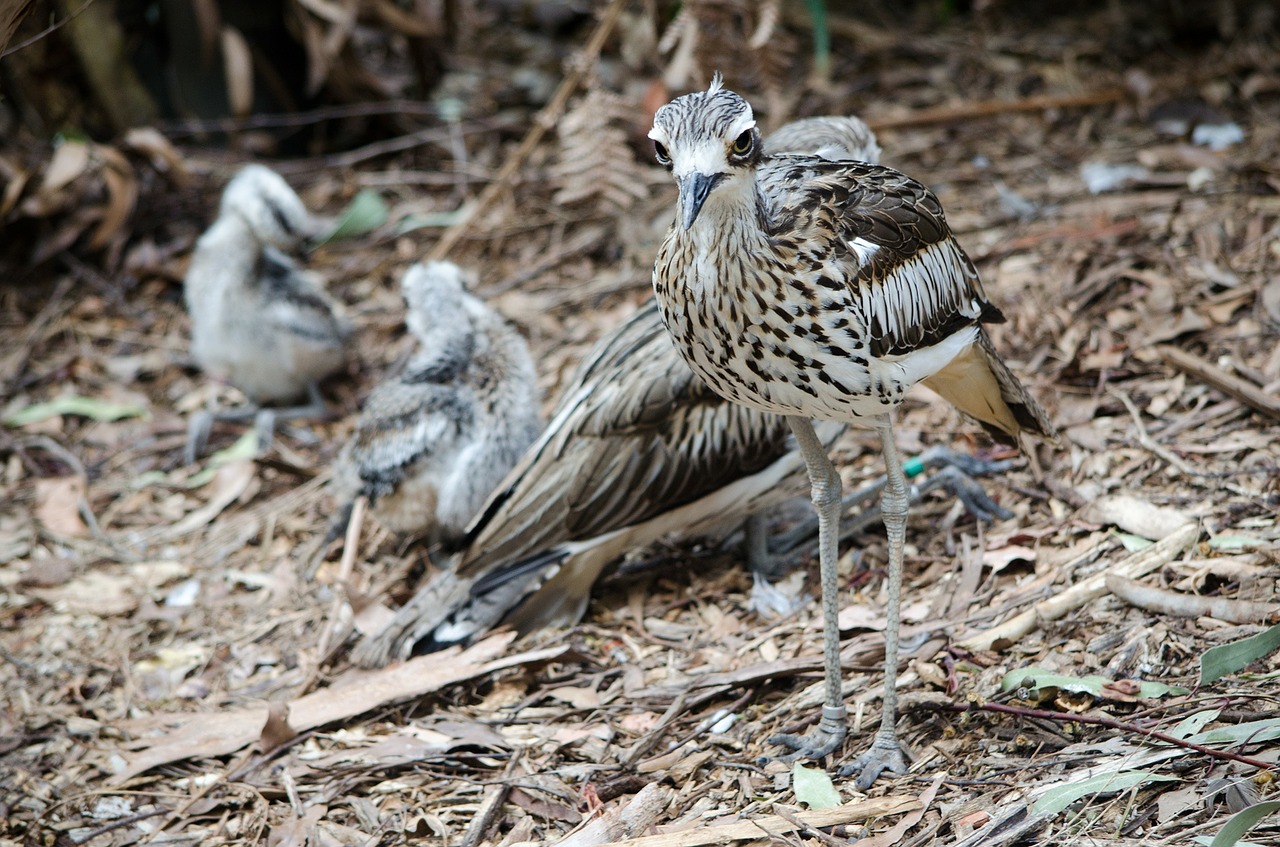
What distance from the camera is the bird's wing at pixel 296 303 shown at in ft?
17.9

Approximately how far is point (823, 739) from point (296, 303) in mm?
3427

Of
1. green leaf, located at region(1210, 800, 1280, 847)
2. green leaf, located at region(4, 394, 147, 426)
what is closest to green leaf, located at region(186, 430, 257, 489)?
green leaf, located at region(4, 394, 147, 426)

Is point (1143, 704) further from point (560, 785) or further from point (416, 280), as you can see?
point (416, 280)

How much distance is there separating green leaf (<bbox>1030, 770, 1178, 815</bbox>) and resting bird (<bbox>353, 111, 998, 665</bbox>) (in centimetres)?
150

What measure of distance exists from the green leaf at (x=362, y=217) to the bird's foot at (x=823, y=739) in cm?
403

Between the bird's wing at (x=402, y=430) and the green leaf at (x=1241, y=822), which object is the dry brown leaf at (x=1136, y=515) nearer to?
the green leaf at (x=1241, y=822)

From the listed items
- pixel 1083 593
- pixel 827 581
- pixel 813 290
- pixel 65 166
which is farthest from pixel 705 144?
pixel 65 166

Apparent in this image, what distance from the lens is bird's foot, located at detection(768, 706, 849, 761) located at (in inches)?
124

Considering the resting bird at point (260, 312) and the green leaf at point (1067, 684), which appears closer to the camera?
the green leaf at point (1067, 684)

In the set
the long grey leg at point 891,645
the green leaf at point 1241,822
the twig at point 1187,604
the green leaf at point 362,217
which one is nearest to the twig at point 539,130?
the green leaf at point 362,217

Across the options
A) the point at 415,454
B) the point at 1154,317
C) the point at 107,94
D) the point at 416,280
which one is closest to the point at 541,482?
the point at 415,454

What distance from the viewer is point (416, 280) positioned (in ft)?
16.1

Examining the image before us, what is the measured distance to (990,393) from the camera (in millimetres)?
3443

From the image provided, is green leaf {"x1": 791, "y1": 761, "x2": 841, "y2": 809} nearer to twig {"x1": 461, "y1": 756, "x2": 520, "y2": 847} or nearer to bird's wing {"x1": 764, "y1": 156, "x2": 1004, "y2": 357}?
twig {"x1": 461, "y1": 756, "x2": 520, "y2": 847}
